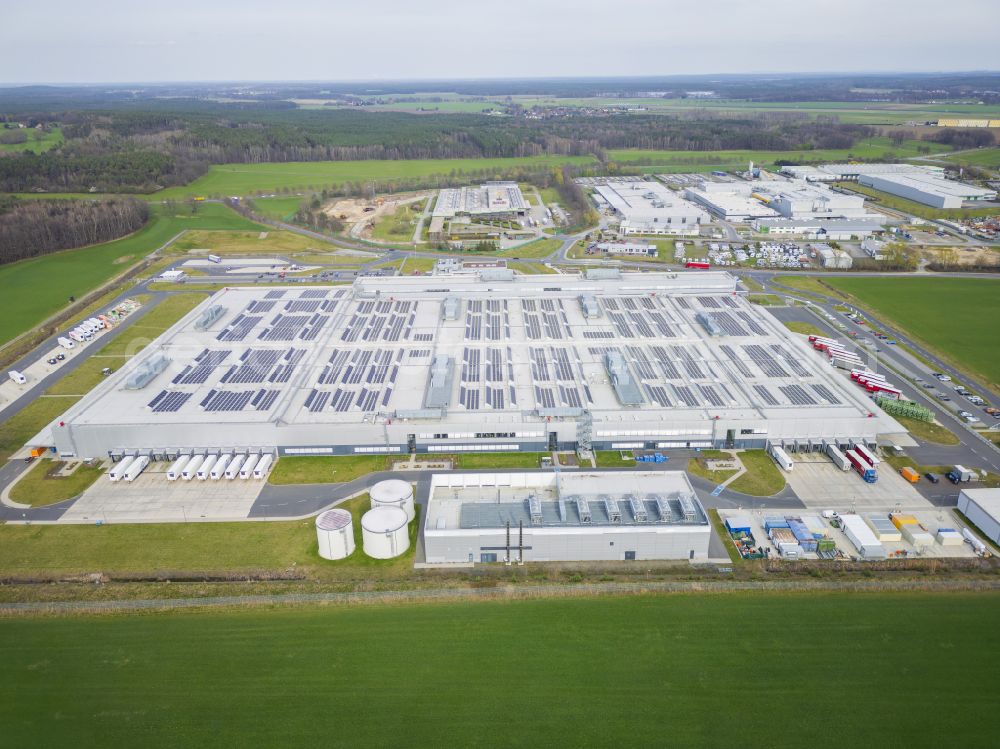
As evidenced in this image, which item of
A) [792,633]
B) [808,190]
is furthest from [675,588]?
[808,190]

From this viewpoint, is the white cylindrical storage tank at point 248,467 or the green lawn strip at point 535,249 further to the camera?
the green lawn strip at point 535,249

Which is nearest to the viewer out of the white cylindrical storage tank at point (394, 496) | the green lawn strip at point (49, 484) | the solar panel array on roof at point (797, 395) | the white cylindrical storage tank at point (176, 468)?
the white cylindrical storage tank at point (394, 496)

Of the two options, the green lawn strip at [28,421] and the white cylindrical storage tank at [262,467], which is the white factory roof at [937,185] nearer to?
the white cylindrical storage tank at [262,467]

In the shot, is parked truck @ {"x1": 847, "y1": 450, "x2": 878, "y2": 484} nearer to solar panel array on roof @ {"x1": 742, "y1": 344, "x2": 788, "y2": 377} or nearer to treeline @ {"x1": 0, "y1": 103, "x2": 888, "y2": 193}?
solar panel array on roof @ {"x1": 742, "y1": 344, "x2": 788, "y2": 377}

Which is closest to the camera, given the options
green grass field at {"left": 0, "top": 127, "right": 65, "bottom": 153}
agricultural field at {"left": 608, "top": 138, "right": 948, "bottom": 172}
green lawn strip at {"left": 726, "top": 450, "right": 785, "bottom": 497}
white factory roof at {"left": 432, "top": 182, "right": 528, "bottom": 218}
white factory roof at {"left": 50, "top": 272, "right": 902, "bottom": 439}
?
green lawn strip at {"left": 726, "top": 450, "right": 785, "bottom": 497}

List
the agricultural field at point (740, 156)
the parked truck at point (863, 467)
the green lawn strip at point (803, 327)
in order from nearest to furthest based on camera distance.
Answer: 1. the parked truck at point (863, 467)
2. the green lawn strip at point (803, 327)
3. the agricultural field at point (740, 156)

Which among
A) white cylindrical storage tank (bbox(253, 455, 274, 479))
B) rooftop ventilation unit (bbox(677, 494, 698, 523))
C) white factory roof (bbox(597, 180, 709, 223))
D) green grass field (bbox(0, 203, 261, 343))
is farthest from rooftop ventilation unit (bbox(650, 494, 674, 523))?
white factory roof (bbox(597, 180, 709, 223))

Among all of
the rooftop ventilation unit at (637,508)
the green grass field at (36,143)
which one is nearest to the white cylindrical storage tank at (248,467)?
the rooftop ventilation unit at (637,508)

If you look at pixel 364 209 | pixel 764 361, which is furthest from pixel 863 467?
pixel 364 209
